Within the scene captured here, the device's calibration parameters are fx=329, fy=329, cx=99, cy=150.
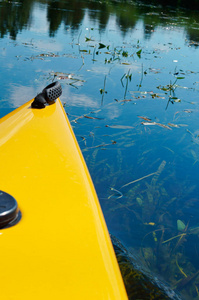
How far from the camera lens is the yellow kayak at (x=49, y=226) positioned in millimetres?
893

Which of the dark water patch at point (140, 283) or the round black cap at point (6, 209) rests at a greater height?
the round black cap at point (6, 209)

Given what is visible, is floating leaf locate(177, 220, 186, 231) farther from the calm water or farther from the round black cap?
the round black cap

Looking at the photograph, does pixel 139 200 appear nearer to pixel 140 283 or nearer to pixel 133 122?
pixel 140 283

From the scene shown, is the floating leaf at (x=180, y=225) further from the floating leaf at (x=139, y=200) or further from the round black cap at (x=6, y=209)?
the round black cap at (x=6, y=209)

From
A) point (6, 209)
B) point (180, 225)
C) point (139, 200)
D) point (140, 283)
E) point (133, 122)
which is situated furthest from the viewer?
point (133, 122)

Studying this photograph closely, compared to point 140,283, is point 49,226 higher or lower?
higher

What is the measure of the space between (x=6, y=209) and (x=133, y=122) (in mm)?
2282

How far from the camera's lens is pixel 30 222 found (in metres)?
1.09

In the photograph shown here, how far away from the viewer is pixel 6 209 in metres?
0.96

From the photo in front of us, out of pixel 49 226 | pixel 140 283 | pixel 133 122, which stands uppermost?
pixel 49 226

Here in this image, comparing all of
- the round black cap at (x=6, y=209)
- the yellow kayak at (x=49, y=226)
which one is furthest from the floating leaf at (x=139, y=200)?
the round black cap at (x=6, y=209)

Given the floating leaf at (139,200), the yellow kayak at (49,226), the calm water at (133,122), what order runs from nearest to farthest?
1. the yellow kayak at (49,226)
2. the calm water at (133,122)
3. the floating leaf at (139,200)

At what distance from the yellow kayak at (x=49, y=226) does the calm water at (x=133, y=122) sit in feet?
1.71

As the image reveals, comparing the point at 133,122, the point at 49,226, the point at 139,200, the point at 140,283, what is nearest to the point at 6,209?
the point at 49,226
